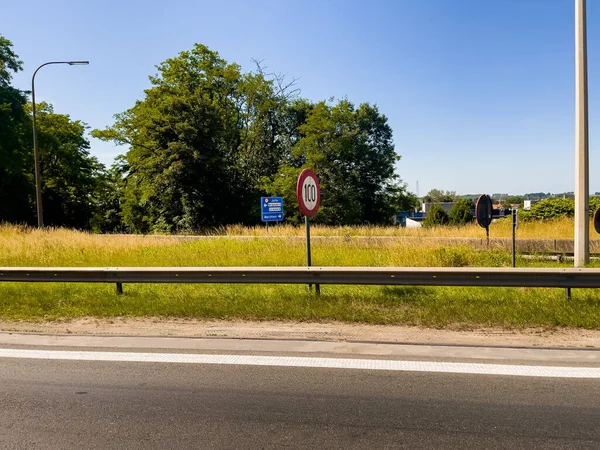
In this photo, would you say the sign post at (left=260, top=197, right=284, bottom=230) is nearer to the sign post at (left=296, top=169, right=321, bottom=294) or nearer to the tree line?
the tree line

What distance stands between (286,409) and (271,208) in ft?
66.1

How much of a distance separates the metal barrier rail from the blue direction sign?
1520cm

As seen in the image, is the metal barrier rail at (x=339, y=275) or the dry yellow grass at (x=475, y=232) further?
the dry yellow grass at (x=475, y=232)

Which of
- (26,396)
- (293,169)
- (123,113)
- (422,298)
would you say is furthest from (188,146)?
(26,396)

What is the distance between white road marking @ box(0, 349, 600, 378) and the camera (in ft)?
14.7

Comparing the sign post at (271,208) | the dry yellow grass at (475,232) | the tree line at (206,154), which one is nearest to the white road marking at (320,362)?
the dry yellow grass at (475,232)

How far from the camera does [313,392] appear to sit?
162 inches

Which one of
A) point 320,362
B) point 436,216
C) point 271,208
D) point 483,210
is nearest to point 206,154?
point 271,208

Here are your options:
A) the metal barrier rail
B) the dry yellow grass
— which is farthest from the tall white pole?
the dry yellow grass

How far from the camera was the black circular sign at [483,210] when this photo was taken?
10.3m

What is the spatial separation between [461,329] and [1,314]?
7237mm

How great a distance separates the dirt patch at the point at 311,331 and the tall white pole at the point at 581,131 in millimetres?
4183

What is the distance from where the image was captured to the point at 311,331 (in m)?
6.11

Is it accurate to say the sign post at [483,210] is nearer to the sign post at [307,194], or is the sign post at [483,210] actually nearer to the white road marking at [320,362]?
the sign post at [307,194]
